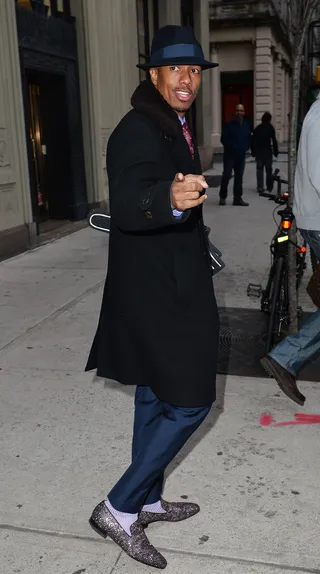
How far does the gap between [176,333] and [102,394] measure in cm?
210

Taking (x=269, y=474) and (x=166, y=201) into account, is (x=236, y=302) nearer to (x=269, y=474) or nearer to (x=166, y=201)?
(x=269, y=474)

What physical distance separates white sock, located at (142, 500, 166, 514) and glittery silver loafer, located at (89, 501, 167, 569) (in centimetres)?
19

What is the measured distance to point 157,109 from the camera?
2371 millimetres

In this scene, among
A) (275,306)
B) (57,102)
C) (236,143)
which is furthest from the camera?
(236,143)

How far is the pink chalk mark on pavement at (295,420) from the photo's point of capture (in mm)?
3954

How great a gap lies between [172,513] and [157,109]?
1.79 m

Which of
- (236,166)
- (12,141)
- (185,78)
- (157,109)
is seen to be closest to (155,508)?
(157,109)

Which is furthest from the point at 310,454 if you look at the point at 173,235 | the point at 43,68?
the point at 43,68

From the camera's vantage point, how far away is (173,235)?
2.39m

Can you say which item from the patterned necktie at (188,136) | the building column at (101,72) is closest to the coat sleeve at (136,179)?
the patterned necktie at (188,136)

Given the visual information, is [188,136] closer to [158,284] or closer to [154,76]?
[154,76]

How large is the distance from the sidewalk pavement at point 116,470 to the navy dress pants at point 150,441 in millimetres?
284

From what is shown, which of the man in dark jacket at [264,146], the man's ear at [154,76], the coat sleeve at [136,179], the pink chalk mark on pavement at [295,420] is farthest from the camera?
the man in dark jacket at [264,146]

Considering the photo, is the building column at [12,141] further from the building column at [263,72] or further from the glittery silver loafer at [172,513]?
the building column at [263,72]
